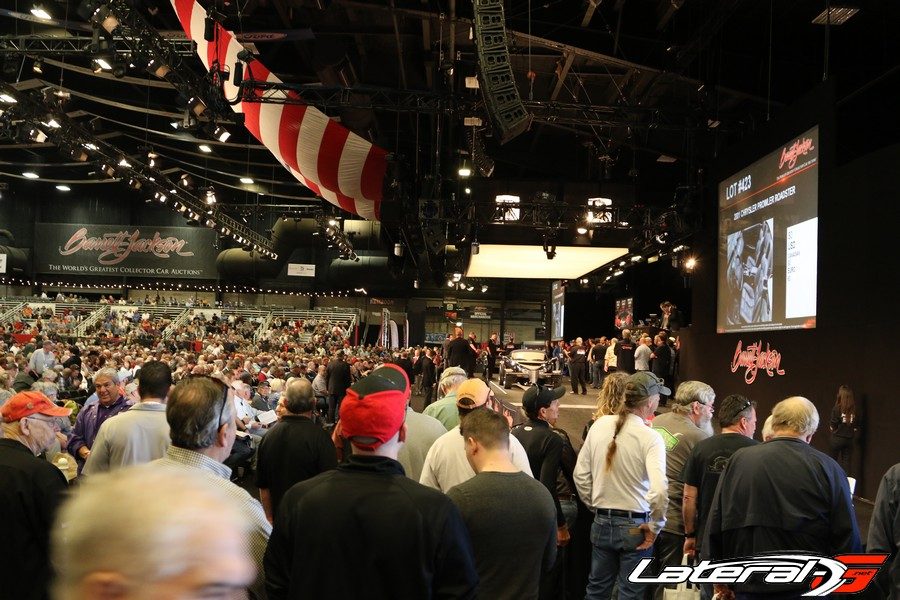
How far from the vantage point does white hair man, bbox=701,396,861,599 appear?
115 inches

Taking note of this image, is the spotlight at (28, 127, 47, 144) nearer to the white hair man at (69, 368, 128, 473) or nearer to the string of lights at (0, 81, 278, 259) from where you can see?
the string of lights at (0, 81, 278, 259)

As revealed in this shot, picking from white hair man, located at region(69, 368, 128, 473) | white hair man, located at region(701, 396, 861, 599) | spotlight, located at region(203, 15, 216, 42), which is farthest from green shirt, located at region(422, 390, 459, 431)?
spotlight, located at region(203, 15, 216, 42)

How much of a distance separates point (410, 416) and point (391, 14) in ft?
27.1

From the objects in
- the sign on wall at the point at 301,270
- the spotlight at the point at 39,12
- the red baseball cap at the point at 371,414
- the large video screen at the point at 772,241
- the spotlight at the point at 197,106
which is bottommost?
the red baseball cap at the point at 371,414

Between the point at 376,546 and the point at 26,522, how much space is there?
1.48m

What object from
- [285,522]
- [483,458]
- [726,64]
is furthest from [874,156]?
[285,522]

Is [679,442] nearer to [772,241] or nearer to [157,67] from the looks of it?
[772,241]

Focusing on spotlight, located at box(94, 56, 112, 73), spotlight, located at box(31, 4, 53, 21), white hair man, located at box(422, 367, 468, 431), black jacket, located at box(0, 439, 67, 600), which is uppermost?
spotlight, located at box(31, 4, 53, 21)

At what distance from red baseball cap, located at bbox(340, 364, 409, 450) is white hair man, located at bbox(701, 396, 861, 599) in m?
1.63

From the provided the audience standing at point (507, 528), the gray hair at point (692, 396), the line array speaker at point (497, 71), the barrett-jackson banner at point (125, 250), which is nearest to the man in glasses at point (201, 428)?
the audience standing at point (507, 528)

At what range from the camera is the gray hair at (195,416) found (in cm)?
225

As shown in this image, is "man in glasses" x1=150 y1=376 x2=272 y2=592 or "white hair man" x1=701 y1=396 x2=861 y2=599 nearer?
"man in glasses" x1=150 y1=376 x2=272 y2=592

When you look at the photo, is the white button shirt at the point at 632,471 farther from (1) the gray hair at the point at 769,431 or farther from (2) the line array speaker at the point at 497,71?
(2) the line array speaker at the point at 497,71

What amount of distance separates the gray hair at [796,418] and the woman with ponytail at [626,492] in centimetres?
72
